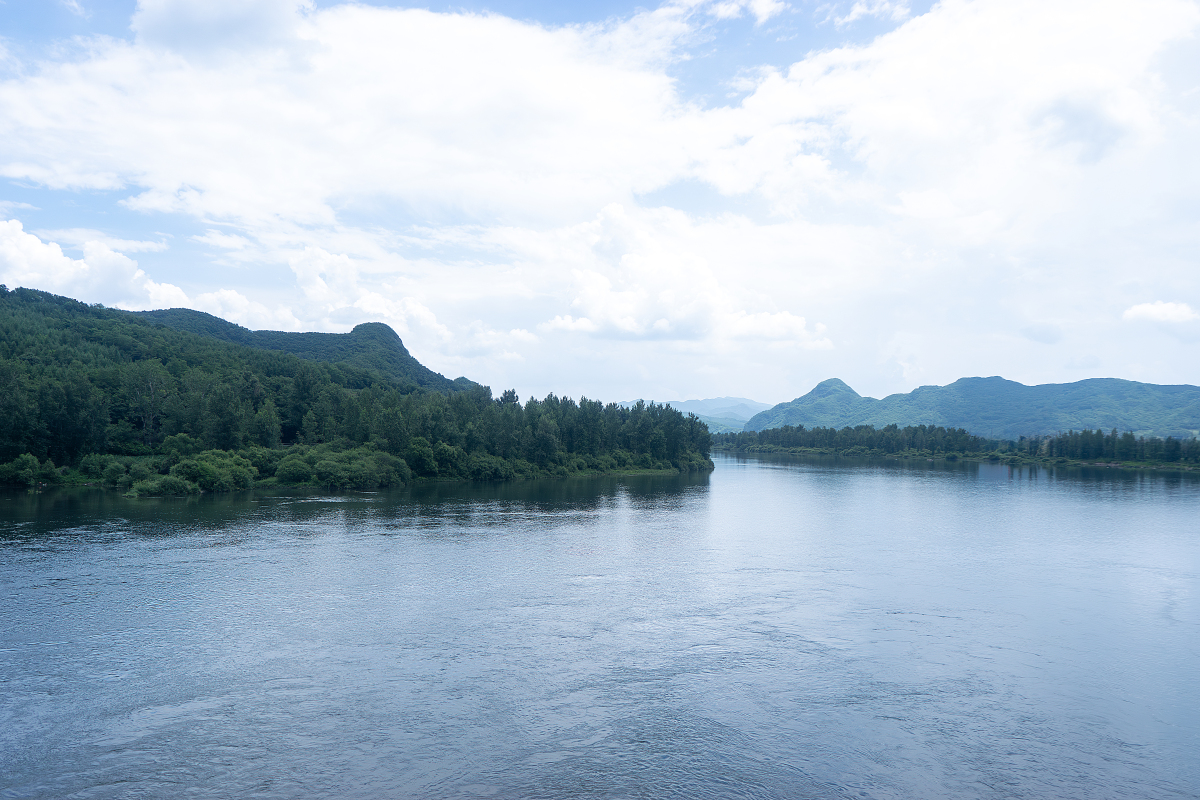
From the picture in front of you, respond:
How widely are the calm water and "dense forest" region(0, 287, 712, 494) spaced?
2476 cm

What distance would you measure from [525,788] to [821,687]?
1032 centimetres

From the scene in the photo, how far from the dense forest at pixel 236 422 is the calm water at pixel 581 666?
24.8m

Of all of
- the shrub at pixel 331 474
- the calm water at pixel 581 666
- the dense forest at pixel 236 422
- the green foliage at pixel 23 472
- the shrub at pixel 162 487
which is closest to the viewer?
the calm water at pixel 581 666

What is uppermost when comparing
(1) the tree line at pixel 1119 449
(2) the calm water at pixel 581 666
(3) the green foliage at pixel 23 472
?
(1) the tree line at pixel 1119 449

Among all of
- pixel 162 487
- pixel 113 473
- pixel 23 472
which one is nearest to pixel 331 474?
pixel 162 487

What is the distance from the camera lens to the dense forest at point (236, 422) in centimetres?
6969

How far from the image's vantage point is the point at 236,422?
80250 mm

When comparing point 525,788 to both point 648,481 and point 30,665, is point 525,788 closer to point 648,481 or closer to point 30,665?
point 30,665

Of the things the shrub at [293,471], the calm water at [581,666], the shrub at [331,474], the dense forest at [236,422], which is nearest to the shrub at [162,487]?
the dense forest at [236,422]

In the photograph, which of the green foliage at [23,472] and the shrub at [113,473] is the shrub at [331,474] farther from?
the green foliage at [23,472]

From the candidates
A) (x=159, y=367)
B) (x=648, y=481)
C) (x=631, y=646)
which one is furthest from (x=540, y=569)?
(x=159, y=367)

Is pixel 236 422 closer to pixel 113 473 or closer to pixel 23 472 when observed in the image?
pixel 113 473

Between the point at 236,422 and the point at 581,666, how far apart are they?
7125cm

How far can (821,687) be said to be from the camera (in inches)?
835
